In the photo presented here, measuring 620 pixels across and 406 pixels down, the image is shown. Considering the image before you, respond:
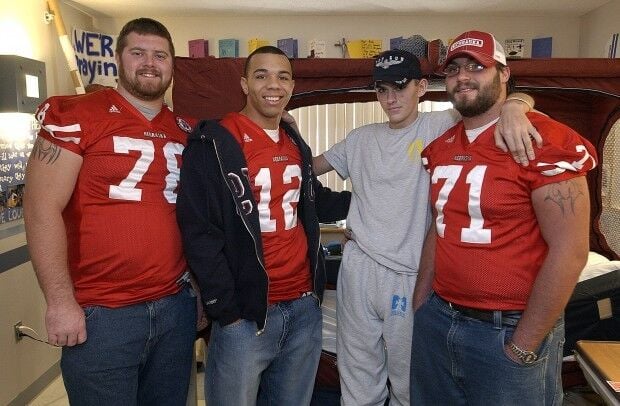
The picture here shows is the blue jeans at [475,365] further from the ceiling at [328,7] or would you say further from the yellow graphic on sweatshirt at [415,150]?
the ceiling at [328,7]

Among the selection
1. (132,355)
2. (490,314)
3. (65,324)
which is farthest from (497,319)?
(65,324)

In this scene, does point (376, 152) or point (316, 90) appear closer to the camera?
point (376, 152)

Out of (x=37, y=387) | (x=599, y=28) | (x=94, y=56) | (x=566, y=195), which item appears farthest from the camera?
(x=599, y=28)

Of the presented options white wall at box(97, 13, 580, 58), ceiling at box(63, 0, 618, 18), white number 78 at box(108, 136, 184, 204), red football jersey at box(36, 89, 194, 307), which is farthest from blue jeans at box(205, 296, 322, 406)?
white wall at box(97, 13, 580, 58)

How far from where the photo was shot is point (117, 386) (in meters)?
1.52

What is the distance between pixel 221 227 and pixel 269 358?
45 centimetres

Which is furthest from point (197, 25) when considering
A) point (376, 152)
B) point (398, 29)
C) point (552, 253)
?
point (552, 253)

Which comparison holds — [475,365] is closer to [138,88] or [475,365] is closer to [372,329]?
[372,329]

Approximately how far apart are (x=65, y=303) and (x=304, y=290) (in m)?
0.74

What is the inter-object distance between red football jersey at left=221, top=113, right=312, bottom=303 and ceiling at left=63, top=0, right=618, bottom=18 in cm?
271

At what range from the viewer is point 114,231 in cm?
152

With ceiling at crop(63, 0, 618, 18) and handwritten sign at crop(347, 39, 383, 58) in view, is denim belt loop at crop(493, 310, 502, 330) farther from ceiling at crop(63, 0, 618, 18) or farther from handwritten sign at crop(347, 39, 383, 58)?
handwritten sign at crop(347, 39, 383, 58)

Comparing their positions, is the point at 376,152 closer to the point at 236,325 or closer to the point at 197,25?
the point at 236,325

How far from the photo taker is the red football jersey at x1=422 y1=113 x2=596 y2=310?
4.48 ft
